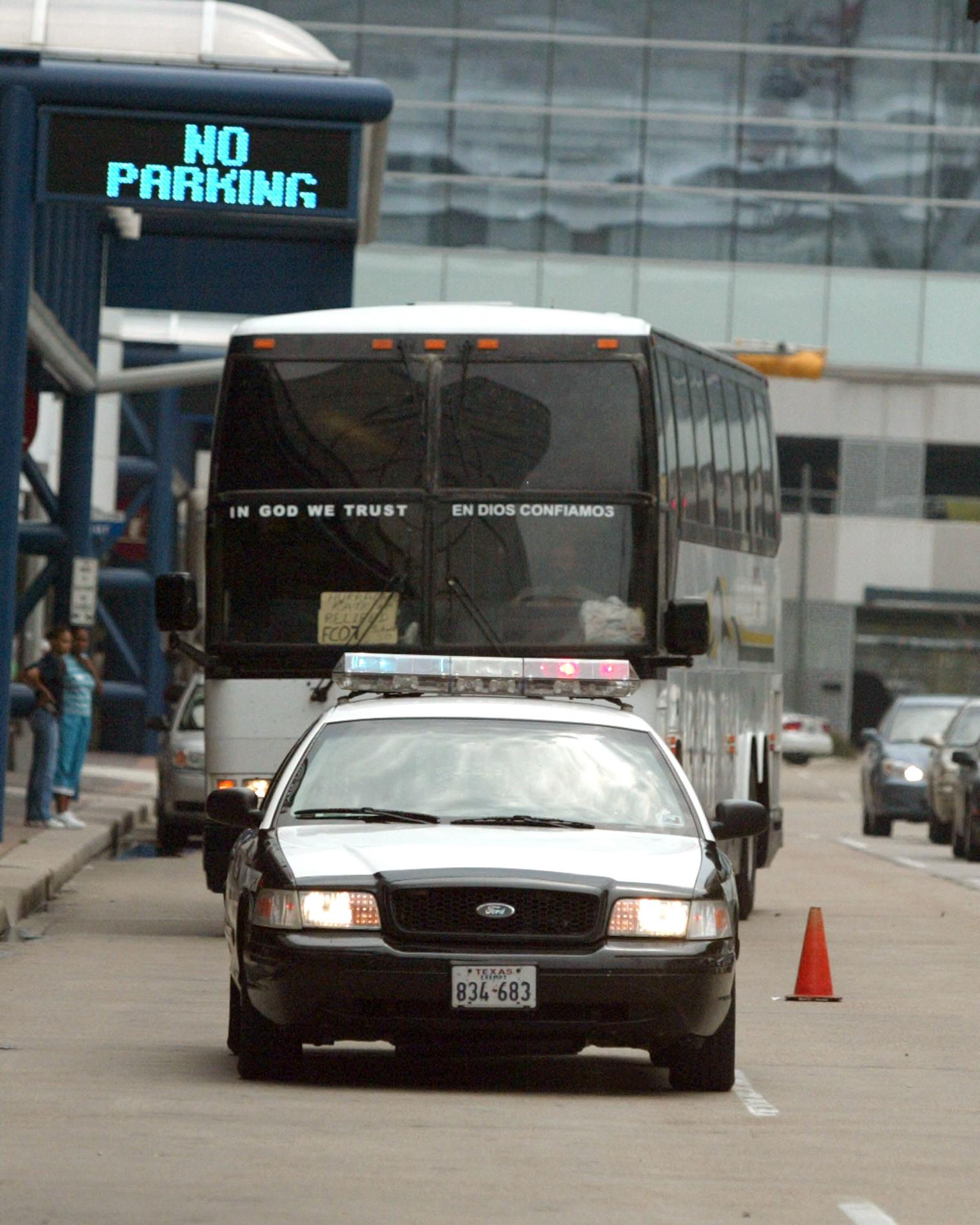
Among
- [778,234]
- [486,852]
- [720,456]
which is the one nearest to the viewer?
[486,852]

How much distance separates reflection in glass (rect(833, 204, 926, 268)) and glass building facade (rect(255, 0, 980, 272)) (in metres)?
0.04

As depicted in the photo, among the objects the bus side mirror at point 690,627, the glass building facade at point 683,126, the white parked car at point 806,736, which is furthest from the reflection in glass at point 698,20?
the bus side mirror at point 690,627

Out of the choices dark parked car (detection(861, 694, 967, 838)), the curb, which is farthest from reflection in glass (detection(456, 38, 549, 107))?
the curb

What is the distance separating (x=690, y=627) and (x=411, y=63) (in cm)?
5013

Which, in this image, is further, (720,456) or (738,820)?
(720,456)

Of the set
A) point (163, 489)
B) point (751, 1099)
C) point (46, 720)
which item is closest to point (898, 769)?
point (46, 720)

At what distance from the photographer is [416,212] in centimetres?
6631

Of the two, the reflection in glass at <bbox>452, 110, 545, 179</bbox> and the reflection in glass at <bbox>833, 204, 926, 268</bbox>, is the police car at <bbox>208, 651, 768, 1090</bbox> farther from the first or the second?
the reflection in glass at <bbox>833, 204, 926, 268</bbox>

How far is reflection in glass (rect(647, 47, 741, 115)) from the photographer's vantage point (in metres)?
65.9

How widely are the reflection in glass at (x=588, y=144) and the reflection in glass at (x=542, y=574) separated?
49598mm

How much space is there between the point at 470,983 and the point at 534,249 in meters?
57.2

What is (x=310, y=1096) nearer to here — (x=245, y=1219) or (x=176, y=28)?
(x=245, y=1219)

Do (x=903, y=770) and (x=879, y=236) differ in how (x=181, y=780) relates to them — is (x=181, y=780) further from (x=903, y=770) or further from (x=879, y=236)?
(x=879, y=236)

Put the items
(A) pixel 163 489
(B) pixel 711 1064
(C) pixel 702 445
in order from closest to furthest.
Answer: (B) pixel 711 1064 → (C) pixel 702 445 → (A) pixel 163 489
